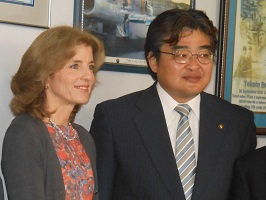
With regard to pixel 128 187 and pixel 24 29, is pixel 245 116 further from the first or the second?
pixel 24 29

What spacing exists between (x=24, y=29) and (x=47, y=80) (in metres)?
0.32

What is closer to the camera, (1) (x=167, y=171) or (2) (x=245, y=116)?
(1) (x=167, y=171)

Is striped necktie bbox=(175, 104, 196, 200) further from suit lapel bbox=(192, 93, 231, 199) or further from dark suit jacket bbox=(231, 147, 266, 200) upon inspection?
dark suit jacket bbox=(231, 147, 266, 200)

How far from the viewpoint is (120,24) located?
7.54 feet

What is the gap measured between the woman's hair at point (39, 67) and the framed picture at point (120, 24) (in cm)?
36

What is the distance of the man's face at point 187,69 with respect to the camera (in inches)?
77.8

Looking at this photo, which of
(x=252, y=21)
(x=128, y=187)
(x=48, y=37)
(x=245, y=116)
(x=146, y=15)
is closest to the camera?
(x=48, y=37)

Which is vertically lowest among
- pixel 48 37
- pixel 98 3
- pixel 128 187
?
pixel 128 187

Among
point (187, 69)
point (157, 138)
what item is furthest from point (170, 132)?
point (187, 69)

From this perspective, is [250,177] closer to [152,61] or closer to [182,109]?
[182,109]

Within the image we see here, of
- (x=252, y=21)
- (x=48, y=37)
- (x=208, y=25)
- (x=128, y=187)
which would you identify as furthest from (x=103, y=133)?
(x=252, y=21)

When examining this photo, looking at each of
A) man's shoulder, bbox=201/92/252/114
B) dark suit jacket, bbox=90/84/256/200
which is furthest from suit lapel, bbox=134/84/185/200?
man's shoulder, bbox=201/92/252/114

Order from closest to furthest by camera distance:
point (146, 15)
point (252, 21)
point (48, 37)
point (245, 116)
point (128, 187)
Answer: point (48, 37), point (128, 187), point (245, 116), point (146, 15), point (252, 21)

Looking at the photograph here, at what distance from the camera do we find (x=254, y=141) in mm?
2127
